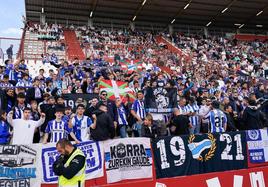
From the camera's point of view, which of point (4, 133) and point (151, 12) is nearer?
point (4, 133)

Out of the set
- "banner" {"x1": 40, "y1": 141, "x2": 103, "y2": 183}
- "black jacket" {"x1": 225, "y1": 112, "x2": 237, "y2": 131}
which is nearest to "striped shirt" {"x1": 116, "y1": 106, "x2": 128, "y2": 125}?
"banner" {"x1": 40, "y1": 141, "x2": 103, "y2": 183}

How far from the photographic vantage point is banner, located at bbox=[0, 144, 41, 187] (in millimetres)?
5910

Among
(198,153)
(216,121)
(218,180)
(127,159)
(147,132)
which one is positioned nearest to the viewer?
(218,180)

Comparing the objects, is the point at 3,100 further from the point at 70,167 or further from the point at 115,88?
the point at 70,167

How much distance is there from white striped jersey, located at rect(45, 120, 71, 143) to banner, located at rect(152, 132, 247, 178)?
2.02m

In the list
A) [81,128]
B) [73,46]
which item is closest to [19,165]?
[81,128]

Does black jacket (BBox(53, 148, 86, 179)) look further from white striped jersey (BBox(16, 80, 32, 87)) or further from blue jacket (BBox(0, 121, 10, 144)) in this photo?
white striped jersey (BBox(16, 80, 32, 87))

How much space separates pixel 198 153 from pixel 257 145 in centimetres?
196

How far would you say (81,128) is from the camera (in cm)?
736

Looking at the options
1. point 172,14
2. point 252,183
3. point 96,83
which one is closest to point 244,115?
point 252,183

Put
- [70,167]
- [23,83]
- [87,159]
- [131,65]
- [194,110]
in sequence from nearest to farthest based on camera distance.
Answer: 1. [70,167]
2. [87,159]
3. [23,83]
4. [194,110]
5. [131,65]

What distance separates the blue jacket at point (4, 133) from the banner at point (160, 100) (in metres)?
4.41

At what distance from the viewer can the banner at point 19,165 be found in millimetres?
5910

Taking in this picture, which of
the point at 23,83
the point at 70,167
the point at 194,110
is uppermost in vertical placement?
the point at 23,83
